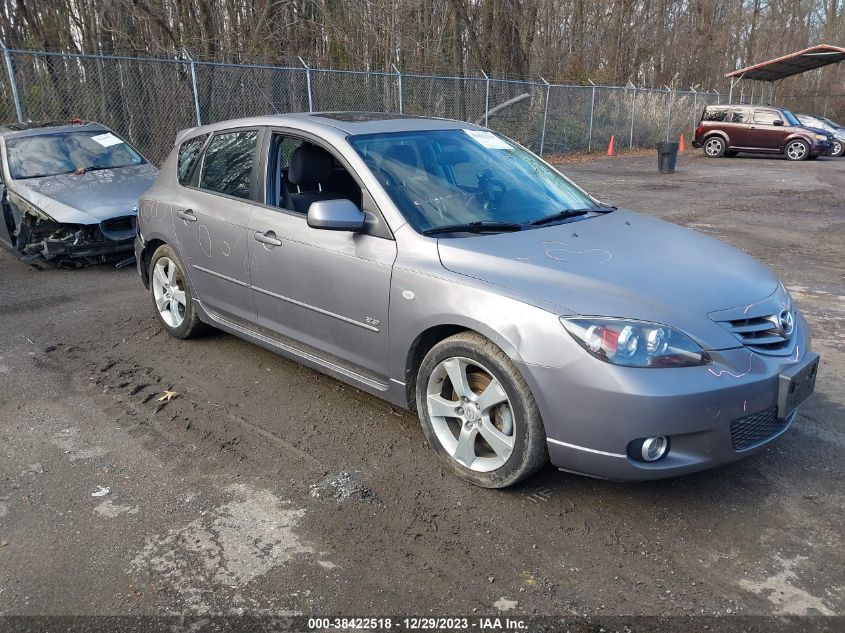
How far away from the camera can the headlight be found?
295cm

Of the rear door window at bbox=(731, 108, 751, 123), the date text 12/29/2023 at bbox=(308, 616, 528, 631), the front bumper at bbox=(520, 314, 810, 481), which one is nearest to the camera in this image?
the date text 12/29/2023 at bbox=(308, 616, 528, 631)

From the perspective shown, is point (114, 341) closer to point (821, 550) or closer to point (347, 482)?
point (347, 482)

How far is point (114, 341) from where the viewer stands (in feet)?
18.6

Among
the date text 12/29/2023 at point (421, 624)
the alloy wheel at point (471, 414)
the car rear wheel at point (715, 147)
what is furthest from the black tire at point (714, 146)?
the date text 12/29/2023 at point (421, 624)

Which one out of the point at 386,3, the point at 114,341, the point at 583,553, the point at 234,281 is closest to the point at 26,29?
the point at 386,3

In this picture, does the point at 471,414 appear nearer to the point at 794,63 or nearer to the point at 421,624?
the point at 421,624

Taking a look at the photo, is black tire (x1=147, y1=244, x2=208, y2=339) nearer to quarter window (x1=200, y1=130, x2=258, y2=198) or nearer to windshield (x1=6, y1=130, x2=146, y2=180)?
quarter window (x1=200, y1=130, x2=258, y2=198)

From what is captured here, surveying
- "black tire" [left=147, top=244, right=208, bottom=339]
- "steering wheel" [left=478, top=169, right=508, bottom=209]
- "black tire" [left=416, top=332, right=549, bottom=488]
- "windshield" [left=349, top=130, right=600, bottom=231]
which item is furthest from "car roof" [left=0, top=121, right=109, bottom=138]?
"black tire" [left=416, top=332, right=549, bottom=488]

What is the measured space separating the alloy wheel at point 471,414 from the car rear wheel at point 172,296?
2.49m

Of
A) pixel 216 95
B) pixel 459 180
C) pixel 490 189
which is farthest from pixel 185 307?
pixel 216 95

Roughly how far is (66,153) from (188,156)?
15.2 feet

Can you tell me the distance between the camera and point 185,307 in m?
5.40

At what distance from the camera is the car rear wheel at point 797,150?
75.9 feet

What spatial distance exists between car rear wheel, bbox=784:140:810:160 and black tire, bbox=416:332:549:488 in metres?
23.8
